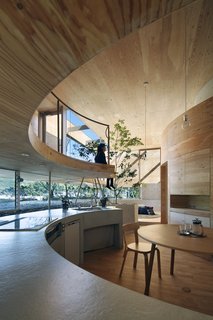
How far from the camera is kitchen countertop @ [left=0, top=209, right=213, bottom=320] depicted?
641 mm

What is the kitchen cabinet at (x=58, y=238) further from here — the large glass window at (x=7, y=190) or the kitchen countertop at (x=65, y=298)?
the kitchen countertop at (x=65, y=298)

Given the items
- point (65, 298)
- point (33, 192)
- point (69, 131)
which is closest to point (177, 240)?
point (65, 298)

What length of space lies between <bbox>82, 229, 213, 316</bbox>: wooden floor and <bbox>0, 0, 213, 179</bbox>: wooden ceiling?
1851mm

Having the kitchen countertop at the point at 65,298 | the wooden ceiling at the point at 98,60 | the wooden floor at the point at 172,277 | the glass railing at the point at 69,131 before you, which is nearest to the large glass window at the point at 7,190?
the wooden ceiling at the point at 98,60

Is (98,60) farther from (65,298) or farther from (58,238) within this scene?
(65,298)

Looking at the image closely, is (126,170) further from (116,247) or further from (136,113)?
(116,247)

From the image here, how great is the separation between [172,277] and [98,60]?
374 centimetres

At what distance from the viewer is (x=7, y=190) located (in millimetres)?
3701

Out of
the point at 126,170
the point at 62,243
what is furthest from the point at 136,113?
the point at 62,243

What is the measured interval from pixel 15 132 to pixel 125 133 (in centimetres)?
545

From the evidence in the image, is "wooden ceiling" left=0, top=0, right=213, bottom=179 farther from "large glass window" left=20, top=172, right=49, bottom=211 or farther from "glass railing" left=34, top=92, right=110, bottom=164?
"large glass window" left=20, top=172, right=49, bottom=211

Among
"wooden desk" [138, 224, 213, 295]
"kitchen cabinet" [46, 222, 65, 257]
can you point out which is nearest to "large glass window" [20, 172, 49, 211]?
"kitchen cabinet" [46, 222, 65, 257]

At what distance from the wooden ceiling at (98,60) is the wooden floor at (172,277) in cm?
185

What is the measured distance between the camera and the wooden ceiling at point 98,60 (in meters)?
0.68
